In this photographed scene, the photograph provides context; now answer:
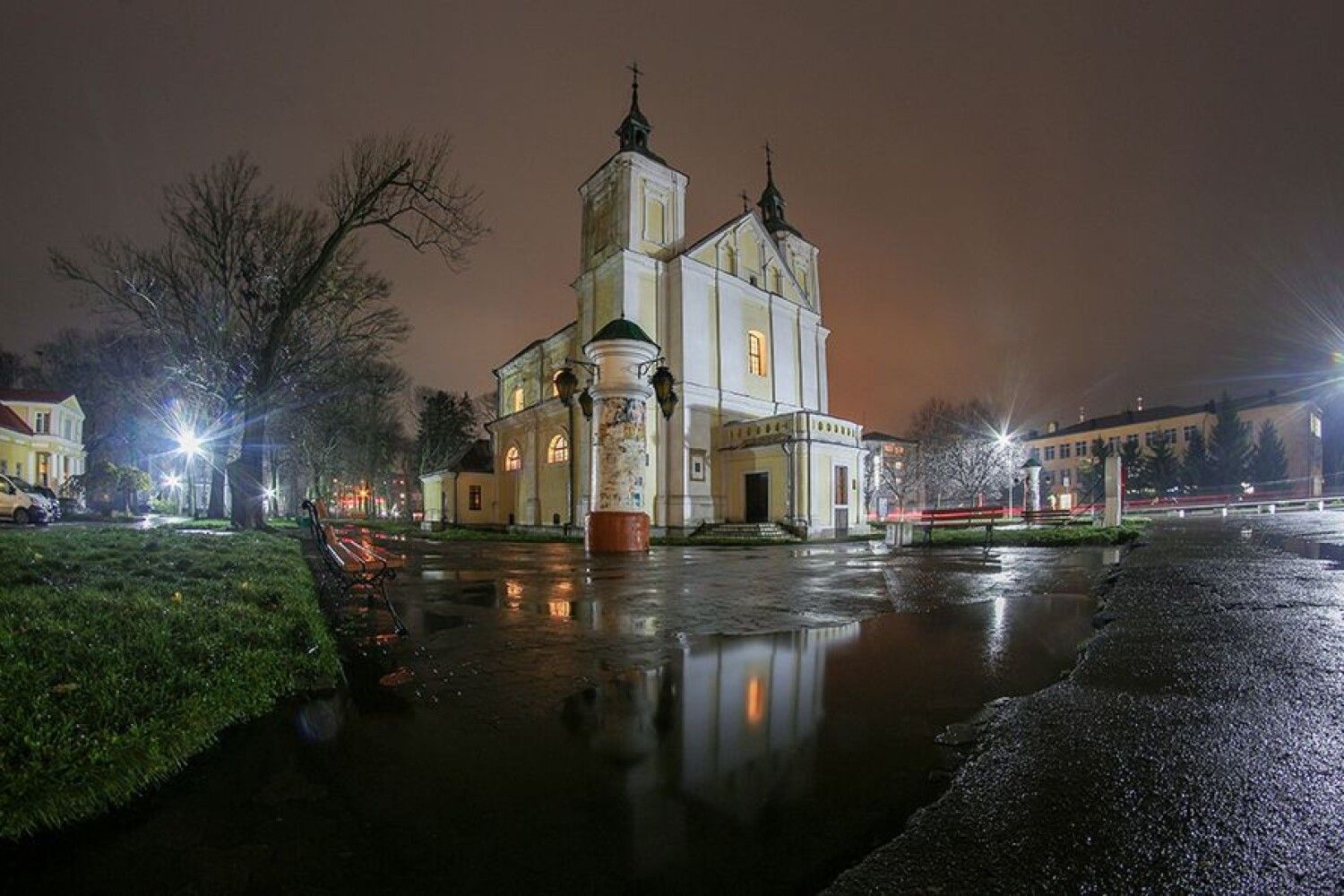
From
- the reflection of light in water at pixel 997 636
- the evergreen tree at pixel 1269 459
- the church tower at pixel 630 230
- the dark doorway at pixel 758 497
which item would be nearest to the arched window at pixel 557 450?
the church tower at pixel 630 230

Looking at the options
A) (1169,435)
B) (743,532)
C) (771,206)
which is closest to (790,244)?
(771,206)

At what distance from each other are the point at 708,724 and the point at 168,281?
95.9ft

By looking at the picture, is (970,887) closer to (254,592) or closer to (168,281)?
(254,592)

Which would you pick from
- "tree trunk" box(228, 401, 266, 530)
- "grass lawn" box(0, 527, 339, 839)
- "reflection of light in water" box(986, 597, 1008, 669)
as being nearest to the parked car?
"tree trunk" box(228, 401, 266, 530)

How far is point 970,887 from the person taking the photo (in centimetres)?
188

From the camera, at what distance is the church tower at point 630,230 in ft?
99.9

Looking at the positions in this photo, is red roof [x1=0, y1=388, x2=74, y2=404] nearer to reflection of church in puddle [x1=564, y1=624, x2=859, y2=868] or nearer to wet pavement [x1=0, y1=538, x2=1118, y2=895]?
wet pavement [x1=0, y1=538, x2=1118, y2=895]

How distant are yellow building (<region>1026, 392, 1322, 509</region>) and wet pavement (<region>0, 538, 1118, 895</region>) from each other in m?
53.8

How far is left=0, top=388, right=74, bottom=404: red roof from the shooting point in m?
46.7

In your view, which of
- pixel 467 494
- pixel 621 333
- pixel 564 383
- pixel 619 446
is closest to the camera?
pixel 619 446

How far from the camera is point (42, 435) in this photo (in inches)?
1815

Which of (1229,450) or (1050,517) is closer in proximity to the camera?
(1050,517)

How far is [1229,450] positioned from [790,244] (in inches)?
1991

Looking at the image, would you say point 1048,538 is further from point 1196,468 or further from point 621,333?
point 1196,468
